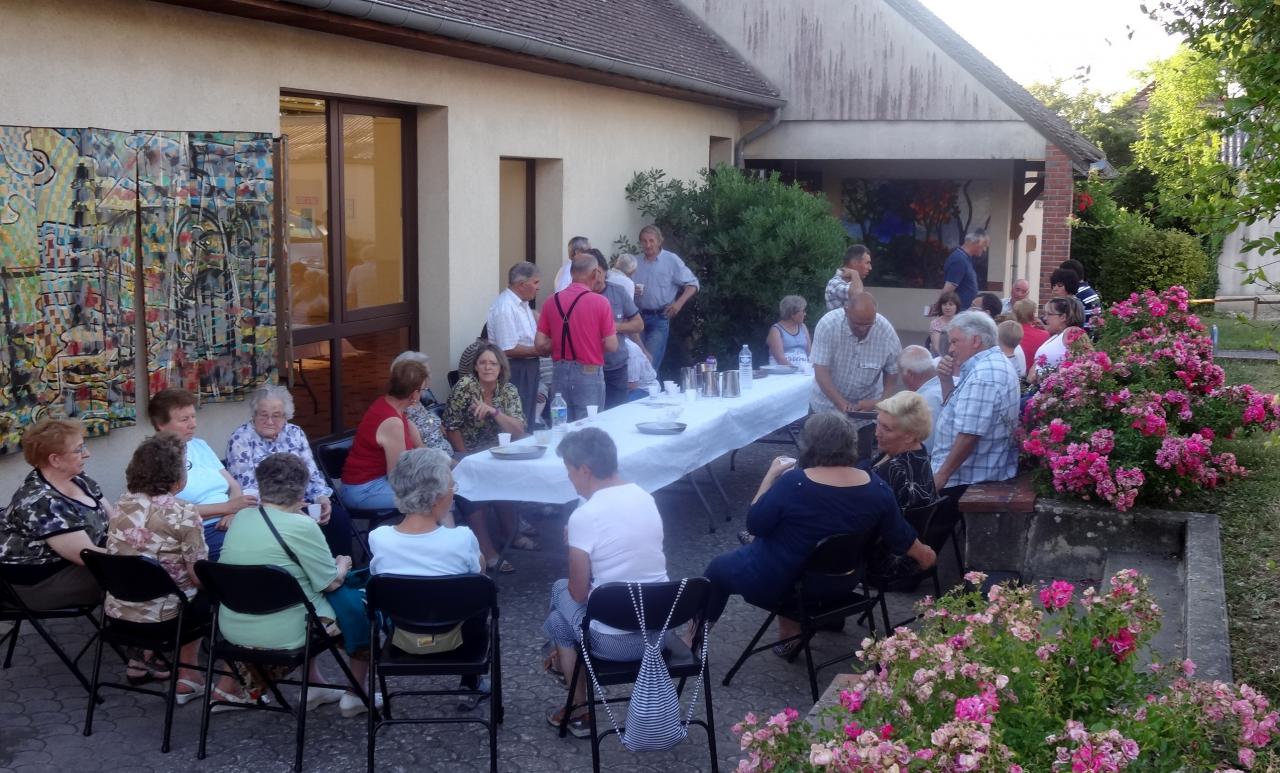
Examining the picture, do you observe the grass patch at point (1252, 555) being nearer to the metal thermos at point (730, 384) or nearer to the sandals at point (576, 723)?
the sandals at point (576, 723)

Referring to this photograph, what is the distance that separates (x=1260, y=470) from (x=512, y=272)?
5.25 metres

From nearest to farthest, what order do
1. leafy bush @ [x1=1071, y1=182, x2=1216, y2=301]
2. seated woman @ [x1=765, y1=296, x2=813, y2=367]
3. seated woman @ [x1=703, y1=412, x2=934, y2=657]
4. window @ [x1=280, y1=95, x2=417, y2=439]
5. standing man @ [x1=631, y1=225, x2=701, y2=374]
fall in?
seated woman @ [x1=703, y1=412, x2=934, y2=657] → window @ [x1=280, y1=95, x2=417, y2=439] → seated woman @ [x1=765, y1=296, x2=813, y2=367] → standing man @ [x1=631, y1=225, x2=701, y2=374] → leafy bush @ [x1=1071, y1=182, x2=1216, y2=301]

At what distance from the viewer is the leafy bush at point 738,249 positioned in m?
13.5

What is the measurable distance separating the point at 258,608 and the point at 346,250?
4844 mm

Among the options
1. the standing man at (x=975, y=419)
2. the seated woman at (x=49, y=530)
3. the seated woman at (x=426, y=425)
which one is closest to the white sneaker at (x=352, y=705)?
the seated woman at (x=49, y=530)

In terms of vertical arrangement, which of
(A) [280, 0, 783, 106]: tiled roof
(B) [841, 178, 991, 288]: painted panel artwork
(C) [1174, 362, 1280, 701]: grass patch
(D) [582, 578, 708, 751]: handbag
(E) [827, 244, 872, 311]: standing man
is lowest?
(D) [582, 578, 708, 751]: handbag

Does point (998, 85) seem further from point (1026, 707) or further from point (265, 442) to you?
point (1026, 707)

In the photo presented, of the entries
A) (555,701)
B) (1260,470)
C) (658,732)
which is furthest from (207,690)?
(1260,470)

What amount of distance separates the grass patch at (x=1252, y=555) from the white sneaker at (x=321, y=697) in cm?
358

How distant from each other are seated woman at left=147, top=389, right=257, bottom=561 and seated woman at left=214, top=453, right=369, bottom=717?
954 mm

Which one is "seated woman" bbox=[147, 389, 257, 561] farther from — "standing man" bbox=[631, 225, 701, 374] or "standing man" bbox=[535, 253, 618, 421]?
"standing man" bbox=[631, 225, 701, 374]

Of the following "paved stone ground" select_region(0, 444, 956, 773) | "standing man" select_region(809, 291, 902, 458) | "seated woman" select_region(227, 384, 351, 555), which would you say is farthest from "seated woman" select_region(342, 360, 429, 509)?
"standing man" select_region(809, 291, 902, 458)

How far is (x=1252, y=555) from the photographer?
606 centimetres

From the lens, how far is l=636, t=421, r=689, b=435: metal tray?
7.36 metres
